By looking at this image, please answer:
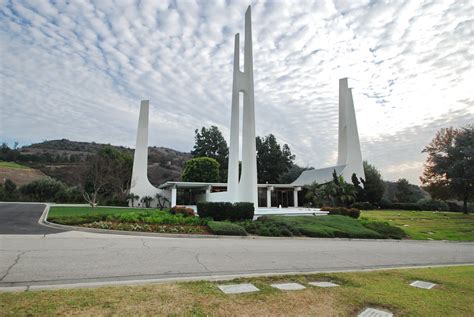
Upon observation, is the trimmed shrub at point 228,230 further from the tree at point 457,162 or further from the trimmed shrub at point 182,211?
the tree at point 457,162

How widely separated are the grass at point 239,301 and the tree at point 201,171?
131 ft

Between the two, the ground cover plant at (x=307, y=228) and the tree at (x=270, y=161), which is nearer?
the ground cover plant at (x=307, y=228)

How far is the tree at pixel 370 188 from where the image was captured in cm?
3628

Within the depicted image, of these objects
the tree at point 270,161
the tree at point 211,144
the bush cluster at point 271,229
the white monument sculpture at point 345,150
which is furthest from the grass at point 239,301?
the tree at point 211,144

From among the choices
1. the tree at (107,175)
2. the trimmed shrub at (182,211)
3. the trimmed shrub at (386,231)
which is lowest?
the trimmed shrub at (386,231)

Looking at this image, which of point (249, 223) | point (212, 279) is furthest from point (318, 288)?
point (249, 223)

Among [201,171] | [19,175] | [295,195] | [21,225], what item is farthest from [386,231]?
[19,175]

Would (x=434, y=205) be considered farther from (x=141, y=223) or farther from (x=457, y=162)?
(x=141, y=223)

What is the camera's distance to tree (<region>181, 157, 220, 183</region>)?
1768 inches

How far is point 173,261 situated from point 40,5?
892cm

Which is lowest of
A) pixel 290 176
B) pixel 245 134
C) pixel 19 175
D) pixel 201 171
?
pixel 19 175

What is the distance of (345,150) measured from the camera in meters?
42.0

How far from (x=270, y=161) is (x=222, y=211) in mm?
40225

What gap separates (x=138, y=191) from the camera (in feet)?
114
